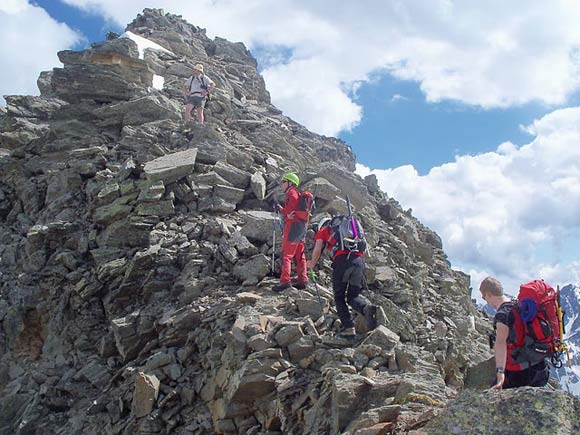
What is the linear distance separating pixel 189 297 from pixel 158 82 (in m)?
20.7

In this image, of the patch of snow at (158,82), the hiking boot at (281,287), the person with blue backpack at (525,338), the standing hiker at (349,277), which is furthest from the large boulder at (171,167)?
the patch of snow at (158,82)

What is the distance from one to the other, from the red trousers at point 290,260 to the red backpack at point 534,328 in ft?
18.7

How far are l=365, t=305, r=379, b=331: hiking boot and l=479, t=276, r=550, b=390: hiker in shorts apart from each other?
116 inches

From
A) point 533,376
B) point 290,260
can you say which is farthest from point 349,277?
point 533,376

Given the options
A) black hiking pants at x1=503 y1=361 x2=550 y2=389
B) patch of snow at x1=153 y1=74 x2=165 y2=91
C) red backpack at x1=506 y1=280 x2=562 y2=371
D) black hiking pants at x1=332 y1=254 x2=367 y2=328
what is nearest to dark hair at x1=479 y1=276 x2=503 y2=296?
red backpack at x1=506 y1=280 x2=562 y2=371

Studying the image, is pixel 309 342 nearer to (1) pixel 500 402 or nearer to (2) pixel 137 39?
(1) pixel 500 402

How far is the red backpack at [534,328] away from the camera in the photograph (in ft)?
23.2

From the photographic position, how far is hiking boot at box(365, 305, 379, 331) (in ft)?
33.8

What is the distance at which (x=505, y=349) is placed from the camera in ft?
22.8

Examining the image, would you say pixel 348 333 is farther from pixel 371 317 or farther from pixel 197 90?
pixel 197 90

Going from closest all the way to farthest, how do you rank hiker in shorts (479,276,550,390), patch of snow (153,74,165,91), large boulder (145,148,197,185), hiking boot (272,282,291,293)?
hiker in shorts (479,276,550,390) → hiking boot (272,282,291,293) → large boulder (145,148,197,185) → patch of snow (153,74,165,91)

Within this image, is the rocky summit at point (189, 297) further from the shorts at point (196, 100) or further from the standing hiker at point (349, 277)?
the shorts at point (196, 100)

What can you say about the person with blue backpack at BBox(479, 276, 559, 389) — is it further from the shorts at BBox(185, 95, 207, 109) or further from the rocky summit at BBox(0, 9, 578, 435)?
the shorts at BBox(185, 95, 207, 109)

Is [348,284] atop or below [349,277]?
below
